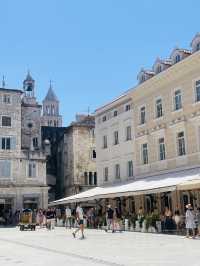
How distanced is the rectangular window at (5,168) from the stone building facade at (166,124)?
16.5 meters

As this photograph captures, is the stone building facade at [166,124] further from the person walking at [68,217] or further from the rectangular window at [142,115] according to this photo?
the person walking at [68,217]

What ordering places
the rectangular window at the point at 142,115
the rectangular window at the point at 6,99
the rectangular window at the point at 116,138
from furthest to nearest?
1. the rectangular window at the point at 6,99
2. the rectangular window at the point at 116,138
3. the rectangular window at the point at 142,115

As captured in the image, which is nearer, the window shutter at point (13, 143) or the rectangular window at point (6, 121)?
the window shutter at point (13, 143)

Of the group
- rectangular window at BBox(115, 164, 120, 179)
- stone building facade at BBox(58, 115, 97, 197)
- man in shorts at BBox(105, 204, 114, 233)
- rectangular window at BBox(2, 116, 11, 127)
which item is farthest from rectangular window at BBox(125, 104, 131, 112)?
rectangular window at BBox(2, 116, 11, 127)

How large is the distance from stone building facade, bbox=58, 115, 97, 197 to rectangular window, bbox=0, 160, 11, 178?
7.75 m

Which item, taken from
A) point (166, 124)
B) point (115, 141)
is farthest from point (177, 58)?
point (115, 141)

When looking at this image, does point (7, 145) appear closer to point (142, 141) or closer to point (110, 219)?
point (142, 141)

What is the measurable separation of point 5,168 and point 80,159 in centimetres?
895

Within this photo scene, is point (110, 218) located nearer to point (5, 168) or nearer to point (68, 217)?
point (68, 217)

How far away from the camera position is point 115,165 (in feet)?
121

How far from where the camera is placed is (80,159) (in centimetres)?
5322

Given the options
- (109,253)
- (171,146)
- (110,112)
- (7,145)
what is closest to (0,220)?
(7,145)

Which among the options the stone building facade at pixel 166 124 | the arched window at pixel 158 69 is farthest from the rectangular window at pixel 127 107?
the arched window at pixel 158 69

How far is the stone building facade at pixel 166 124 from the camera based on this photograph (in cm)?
2719
